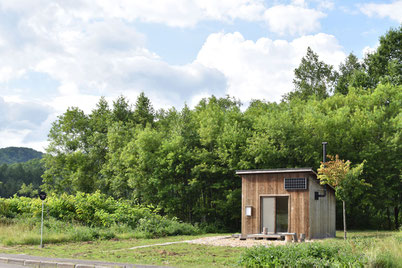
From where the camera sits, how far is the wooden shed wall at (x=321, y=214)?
20.9 metres

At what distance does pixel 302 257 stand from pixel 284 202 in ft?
38.9

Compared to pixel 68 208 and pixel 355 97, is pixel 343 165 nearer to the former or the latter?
pixel 68 208

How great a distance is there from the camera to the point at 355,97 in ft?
123

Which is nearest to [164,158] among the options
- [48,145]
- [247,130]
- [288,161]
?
[247,130]

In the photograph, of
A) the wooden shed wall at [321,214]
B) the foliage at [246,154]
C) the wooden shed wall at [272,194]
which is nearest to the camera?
the wooden shed wall at [272,194]

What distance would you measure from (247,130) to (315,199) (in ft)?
40.1

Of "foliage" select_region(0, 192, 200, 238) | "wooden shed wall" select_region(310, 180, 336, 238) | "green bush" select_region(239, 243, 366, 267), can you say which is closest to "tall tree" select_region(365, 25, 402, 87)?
"wooden shed wall" select_region(310, 180, 336, 238)

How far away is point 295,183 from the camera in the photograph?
2088 cm

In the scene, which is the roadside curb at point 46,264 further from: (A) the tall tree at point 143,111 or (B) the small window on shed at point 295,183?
(A) the tall tree at point 143,111

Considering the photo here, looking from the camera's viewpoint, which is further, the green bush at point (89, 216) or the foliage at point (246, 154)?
the foliage at point (246, 154)

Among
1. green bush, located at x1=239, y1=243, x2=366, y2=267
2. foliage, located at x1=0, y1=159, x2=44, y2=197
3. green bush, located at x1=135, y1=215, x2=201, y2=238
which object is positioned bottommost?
green bush, located at x1=135, y1=215, x2=201, y2=238

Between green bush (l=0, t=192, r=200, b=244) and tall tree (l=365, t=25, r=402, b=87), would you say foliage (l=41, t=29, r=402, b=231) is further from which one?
tall tree (l=365, t=25, r=402, b=87)

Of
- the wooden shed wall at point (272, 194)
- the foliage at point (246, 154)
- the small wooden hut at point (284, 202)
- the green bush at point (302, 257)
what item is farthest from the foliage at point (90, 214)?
the green bush at point (302, 257)

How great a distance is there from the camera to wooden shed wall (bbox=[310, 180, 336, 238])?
68.7 feet
